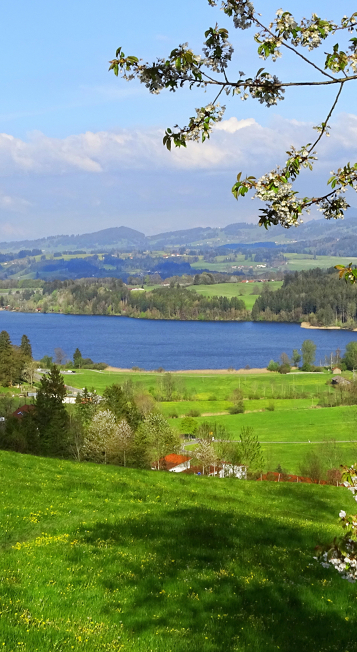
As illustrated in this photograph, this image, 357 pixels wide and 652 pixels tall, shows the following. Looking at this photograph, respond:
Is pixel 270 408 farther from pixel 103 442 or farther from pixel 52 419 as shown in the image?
pixel 103 442

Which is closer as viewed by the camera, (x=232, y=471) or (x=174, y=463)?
(x=232, y=471)

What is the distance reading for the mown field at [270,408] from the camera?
6950 centimetres

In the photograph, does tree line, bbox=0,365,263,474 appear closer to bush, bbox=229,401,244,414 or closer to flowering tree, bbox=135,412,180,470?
flowering tree, bbox=135,412,180,470

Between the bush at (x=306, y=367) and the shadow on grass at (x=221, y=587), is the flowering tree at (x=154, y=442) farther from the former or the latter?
the bush at (x=306, y=367)

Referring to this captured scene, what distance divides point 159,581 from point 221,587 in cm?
93

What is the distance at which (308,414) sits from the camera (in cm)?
8775

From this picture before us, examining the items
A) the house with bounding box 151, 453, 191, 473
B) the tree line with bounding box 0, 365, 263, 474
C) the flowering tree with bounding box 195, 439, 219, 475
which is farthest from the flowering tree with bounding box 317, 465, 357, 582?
the house with bounding box 151, 453, 191, 473

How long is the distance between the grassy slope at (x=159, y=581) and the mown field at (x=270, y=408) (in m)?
47.5

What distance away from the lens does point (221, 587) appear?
27.4ft

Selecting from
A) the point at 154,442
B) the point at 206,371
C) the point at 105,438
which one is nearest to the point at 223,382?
the point at 206,371

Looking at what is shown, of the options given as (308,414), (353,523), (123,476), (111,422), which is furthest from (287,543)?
(308,414)

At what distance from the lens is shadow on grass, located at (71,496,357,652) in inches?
274

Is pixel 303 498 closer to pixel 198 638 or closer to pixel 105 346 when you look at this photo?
pixel 198 638

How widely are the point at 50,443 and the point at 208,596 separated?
3846cm
